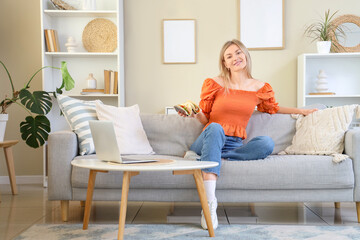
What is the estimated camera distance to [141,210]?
132 inches

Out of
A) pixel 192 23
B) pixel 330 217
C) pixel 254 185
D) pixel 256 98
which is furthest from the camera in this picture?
pixel 192 23

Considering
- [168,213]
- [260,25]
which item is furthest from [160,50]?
[168,213]

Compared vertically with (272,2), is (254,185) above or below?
below

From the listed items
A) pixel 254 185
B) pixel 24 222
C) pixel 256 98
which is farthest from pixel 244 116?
pixel 24 222

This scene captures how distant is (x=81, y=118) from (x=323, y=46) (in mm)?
2526

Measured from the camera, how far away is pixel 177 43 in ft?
16.0

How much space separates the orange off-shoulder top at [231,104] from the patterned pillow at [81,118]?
821 mm

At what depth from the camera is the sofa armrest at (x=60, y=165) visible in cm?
298

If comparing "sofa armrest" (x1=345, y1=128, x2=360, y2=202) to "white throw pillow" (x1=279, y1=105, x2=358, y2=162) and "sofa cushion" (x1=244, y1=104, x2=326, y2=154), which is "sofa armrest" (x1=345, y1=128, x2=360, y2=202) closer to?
"white throw pillow" (x1=279, y1=105, x2=358, y2=162)

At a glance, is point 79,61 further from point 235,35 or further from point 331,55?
point 331,55

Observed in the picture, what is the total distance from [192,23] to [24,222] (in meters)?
2.74

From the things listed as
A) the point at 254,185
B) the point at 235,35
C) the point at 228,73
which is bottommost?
the point at 254,185

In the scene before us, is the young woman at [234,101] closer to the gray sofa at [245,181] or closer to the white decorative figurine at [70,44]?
the gray sofa at [245,181]

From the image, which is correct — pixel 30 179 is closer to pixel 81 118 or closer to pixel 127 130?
pixel 81 118
